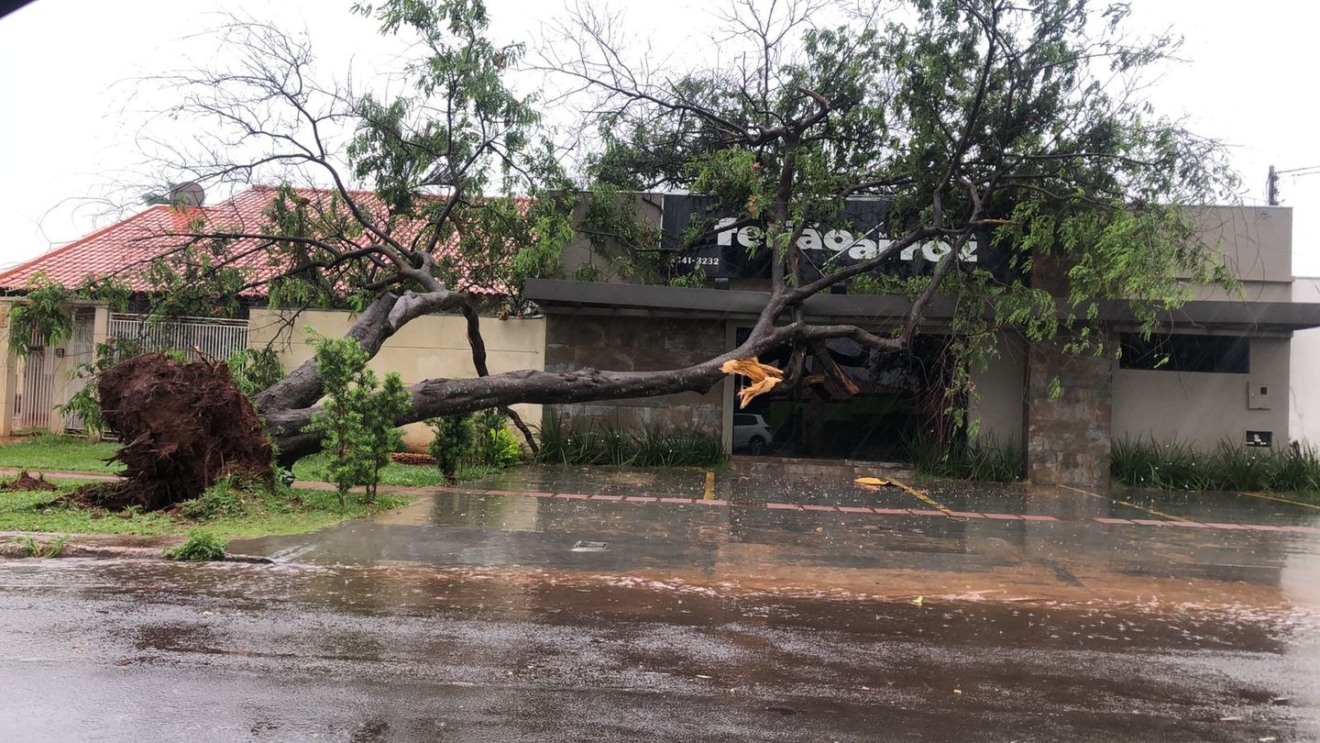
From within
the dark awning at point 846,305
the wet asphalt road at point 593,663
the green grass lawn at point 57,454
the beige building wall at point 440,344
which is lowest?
the wet asphalt road at point 593,663

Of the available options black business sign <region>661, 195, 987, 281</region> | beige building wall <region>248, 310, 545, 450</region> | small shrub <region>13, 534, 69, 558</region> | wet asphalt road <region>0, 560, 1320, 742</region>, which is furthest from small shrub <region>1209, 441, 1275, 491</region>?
small shrub <region>13, 534, 69, 558</region>

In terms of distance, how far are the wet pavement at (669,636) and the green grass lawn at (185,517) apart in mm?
570

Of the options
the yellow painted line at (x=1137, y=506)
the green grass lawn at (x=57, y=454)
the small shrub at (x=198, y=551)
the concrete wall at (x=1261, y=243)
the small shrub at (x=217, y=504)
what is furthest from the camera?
the concrete wall at (x=1261, y=243)

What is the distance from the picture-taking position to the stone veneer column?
51.6 feet

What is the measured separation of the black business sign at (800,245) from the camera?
1617cm

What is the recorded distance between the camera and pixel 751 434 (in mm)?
17109

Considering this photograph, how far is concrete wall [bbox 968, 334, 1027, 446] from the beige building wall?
7772 mm

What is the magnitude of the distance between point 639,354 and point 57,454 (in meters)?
9.45

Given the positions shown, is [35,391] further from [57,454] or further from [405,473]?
[405,473]

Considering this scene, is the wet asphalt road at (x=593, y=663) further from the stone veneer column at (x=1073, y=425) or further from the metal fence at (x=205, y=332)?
the metal fence at (x=205, y=332)

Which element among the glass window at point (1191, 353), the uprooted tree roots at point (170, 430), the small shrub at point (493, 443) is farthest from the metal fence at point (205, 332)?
the glass window at point (1191, 353)

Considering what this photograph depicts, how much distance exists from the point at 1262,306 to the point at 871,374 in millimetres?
6099

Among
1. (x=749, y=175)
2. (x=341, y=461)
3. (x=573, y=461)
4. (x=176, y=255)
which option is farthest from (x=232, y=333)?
(x=749, y=175)

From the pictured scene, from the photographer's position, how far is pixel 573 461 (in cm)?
1617
